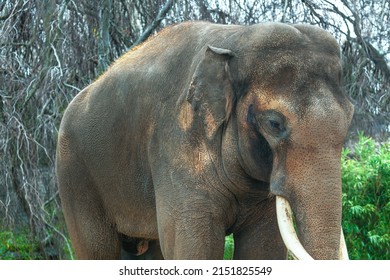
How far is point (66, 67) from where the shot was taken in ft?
22.1

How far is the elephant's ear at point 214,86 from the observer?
3.33 metres

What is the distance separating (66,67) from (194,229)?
355 centimetres

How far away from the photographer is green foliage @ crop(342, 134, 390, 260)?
6.86m

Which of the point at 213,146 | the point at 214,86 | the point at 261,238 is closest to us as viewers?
the point at 214,86

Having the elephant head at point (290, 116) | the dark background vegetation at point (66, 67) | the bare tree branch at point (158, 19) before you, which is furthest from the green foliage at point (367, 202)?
the elephant head at point (290, 116)

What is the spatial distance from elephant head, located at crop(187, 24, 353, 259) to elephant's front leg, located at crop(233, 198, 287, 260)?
0.41 metres

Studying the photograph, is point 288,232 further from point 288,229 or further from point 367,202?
point 367,202

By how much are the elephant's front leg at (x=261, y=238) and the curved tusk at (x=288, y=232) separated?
588 millimetres

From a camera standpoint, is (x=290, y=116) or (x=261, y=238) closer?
(x=290, y=116)

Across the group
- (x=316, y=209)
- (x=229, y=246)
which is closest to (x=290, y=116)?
(x=316, y=209)

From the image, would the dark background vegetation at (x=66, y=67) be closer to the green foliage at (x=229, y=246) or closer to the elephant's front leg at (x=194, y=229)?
the green foliage at (x=229, y=246)

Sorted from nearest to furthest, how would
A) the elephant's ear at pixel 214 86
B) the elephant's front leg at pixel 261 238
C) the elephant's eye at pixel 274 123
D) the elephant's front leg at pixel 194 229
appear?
the elephant's eye at pixel 274 123 < the elephant's ear at pixel 214 86 < the elephant's front leg at pixel 194 229 < the elephant's front leg at pixel 261 238

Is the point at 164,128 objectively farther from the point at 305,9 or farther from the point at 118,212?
the point at 305,9

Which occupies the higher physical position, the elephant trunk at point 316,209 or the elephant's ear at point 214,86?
the elephant's ear at point 214,86
